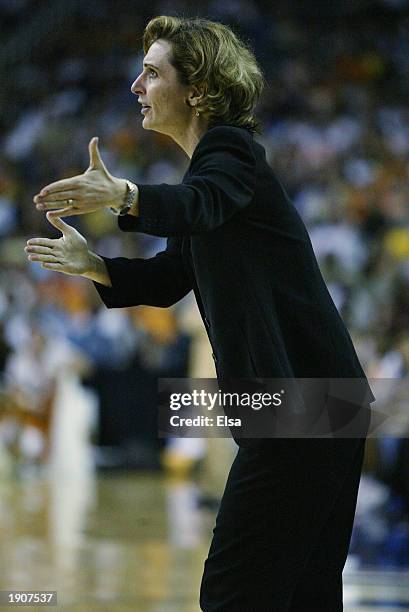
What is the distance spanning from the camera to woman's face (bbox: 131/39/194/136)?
2.15m

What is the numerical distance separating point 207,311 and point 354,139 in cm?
815

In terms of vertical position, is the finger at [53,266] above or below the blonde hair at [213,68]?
below

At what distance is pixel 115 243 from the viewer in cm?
936

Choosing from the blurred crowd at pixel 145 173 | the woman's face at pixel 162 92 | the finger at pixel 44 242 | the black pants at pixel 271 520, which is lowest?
the black pants at pixel 271 520

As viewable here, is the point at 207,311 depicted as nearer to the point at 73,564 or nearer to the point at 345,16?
the point at 73,564

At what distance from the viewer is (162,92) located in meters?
2.15

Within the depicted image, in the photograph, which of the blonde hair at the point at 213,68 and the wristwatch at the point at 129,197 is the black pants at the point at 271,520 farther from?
the blonde hair at the point at 213,68

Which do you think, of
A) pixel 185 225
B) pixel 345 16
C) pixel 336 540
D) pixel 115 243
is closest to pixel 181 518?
pixel 115 243

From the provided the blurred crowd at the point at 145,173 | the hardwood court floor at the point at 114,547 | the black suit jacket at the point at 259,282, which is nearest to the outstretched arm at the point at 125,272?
the black suit jacket at the point at 259,282

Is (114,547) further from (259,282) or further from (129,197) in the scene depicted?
(129,197)

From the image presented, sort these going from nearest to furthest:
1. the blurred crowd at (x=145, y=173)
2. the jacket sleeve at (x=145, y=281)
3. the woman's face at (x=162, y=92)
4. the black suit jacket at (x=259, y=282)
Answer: the black suit jacket at (x=259, y=282), the woman's face at (x=162, y=92), the jacket sleeve at (x=145, y=281), the blurred crowd at (x=145, y=173)

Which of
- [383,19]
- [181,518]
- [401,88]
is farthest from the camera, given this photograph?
[383,19]

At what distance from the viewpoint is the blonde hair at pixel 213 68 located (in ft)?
6.97

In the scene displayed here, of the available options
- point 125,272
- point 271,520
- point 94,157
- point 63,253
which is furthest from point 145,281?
point 271,520
